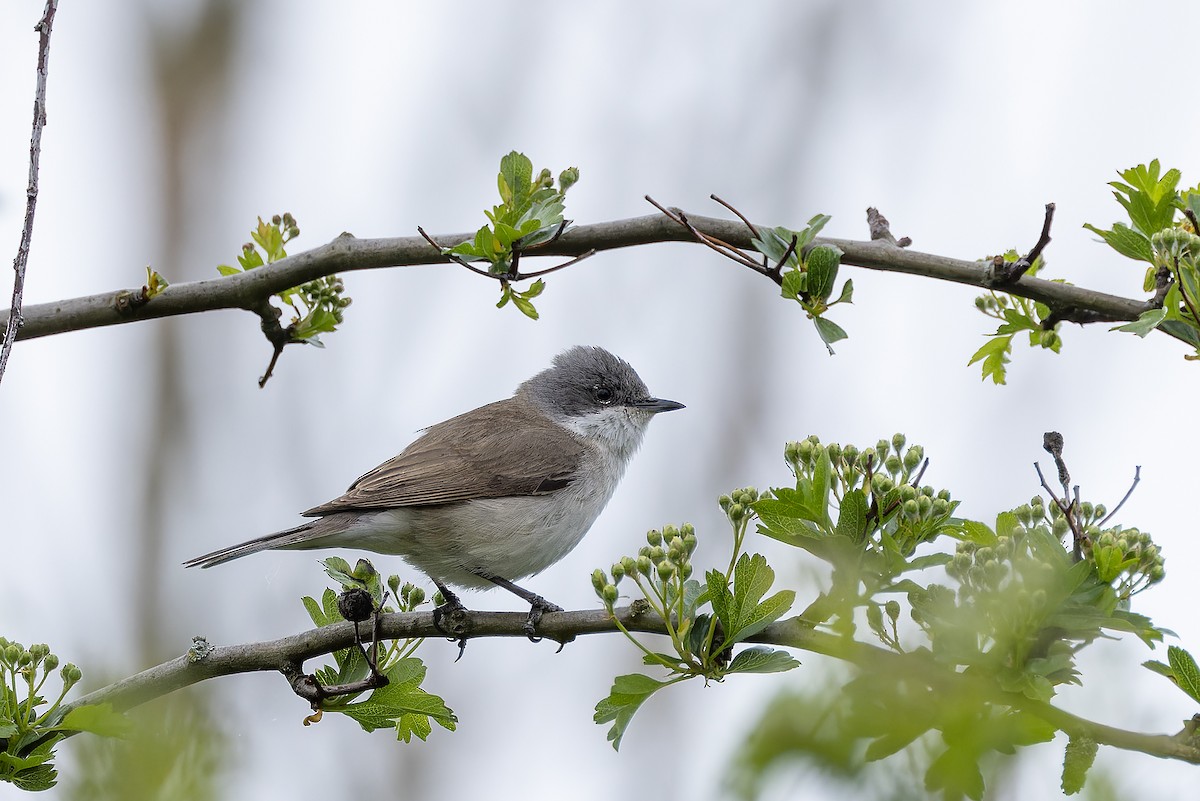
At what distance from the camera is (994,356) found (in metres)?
3.67

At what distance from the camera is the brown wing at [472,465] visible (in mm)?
5230

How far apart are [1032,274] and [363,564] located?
7.33 feet

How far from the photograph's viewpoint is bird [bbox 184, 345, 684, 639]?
501 centimetres

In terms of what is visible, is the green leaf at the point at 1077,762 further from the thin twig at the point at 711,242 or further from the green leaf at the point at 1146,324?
the thin twig at the point at 711,242

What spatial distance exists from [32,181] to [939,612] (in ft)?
7.80

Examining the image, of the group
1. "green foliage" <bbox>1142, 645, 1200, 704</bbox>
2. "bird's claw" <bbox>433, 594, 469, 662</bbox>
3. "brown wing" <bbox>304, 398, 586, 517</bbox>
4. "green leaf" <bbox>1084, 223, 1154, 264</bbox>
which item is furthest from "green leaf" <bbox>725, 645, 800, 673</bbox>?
"brown wing" <bbox>304, 398, 586, 517</bbox>

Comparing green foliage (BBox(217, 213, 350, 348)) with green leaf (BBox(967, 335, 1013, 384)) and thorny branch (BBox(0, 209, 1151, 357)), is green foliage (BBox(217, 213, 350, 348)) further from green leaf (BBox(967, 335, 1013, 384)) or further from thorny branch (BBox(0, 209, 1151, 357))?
green leaf (BBox(967, 335, 1013, 384))

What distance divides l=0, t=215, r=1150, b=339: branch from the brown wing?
140 centimetres

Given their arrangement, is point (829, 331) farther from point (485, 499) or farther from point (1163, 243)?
point (485, 499)

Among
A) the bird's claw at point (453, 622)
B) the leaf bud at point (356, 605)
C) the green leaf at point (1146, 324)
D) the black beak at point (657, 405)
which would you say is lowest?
the bird's claw at point (453, 622)

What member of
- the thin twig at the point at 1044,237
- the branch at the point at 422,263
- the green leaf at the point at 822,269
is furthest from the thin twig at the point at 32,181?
the thin twig at the point at 1044,237

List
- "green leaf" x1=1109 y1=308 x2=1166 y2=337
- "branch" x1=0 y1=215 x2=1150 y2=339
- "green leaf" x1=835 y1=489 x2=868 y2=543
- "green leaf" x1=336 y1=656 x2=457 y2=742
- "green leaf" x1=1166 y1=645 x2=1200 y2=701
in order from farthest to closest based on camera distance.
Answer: "branch" x1=0 y1=215 x2=1150 y2=339
"green leaf" x1=336 y1=656 x2=457 y2=742
"green leaf" x1=1109 y1=308 x2=1166 y2=337
"green leaf" x1=835 y1=489 x2=868 y2=543
"green leaf" x1=1166 y1=645 x2=1200 y2=701

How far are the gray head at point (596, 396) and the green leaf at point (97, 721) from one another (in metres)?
3.93

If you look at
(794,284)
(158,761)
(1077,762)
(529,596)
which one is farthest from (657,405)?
(158,761)
